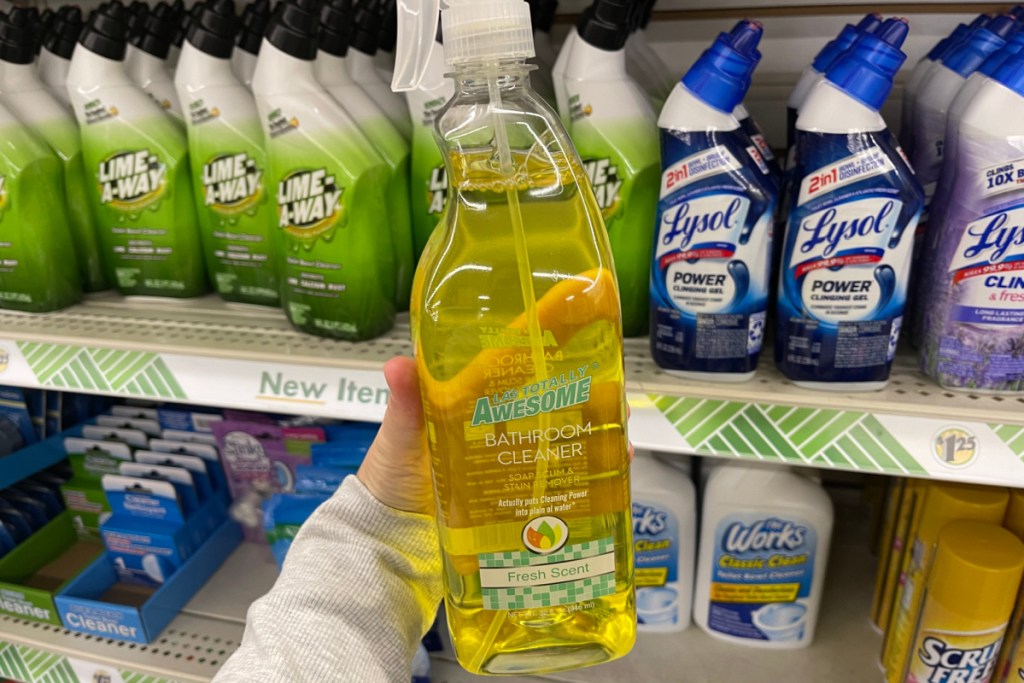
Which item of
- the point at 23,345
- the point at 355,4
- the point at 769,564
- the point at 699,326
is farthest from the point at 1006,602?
the point at 23,345

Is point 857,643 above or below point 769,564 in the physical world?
below

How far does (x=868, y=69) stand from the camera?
2.19 feet

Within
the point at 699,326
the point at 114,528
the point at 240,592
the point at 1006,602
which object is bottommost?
the point at 240,592

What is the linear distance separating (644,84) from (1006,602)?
2.40ft

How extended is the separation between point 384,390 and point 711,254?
1.26ft

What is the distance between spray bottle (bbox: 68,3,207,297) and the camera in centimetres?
100

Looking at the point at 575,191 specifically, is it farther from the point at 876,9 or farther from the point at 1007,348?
the point at 876,9

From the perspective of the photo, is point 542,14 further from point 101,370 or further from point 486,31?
point 101,370

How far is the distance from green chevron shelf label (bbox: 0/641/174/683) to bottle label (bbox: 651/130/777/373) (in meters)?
0.93

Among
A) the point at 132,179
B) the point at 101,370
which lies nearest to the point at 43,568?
the point at 101,370

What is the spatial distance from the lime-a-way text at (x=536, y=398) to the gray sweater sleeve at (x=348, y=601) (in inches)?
10.3

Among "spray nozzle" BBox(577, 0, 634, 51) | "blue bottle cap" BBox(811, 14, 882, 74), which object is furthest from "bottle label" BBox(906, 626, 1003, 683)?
"spray nozzle" BBox(577, 0, 634, 51)

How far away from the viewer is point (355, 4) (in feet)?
3.36

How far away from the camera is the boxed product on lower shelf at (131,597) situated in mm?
1171
